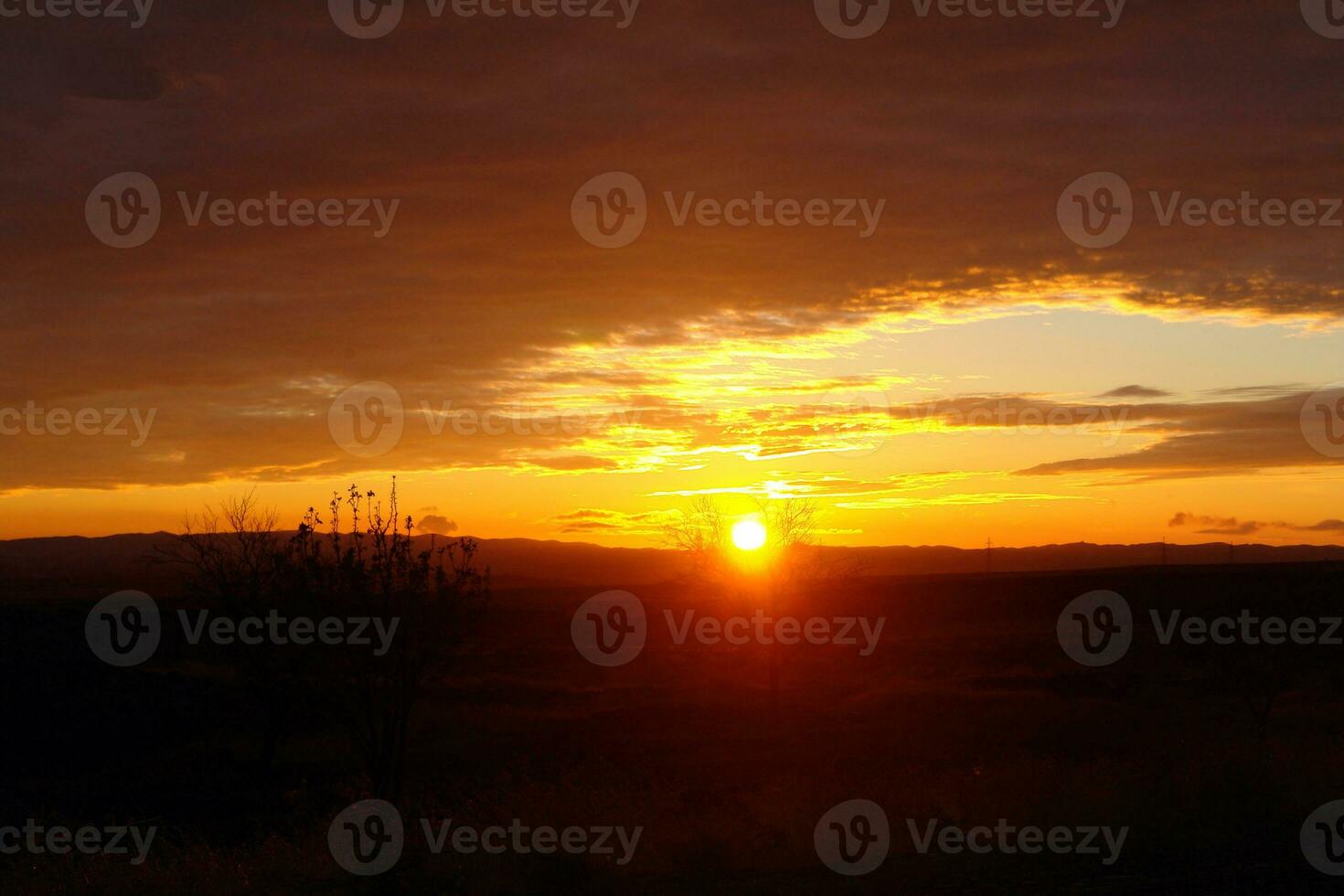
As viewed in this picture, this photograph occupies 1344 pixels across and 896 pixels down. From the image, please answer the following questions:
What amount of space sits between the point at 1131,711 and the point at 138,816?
31.4 m

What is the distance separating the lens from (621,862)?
11.7m

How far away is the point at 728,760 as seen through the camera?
104ft

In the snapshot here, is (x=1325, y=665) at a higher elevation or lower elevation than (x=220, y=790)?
higher

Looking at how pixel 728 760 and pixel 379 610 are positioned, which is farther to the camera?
pixel 728 760

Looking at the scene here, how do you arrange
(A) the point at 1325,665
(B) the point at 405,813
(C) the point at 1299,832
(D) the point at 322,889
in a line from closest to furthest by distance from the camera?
(D) the point at 322,889, (C) the point at 1299,832, (B) the point at 405,813, (A) the point at 1325,665

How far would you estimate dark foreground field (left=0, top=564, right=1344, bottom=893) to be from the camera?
11.4m

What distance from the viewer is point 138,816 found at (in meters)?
24.5

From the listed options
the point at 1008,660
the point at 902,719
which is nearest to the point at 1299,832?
the point at 902,719

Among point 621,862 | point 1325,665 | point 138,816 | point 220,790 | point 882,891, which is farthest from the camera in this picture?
point 1325,665

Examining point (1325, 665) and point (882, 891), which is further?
point (1325, 665)

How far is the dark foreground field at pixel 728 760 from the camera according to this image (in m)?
11.4

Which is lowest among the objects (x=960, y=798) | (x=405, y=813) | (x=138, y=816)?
(x=138, y=816)

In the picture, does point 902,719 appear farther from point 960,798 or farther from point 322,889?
point 322,889

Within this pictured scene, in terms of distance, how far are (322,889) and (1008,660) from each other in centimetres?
5300
